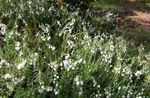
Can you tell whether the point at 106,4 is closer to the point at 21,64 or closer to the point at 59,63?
the point at 59,63

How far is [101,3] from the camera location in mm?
14891

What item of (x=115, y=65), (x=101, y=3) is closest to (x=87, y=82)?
(x=115, y=65)

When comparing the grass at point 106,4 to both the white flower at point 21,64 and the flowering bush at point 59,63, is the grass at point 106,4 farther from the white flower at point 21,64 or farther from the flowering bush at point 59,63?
the white flower at point 21,64

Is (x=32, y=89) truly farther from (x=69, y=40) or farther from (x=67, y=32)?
(x=67, y=32)

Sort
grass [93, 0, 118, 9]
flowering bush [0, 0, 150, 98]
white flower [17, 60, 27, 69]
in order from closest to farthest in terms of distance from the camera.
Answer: white flower [17, 60, 27, 69]
flowering bush [0, 0, 150, 98]
grass [93, 0, 118, 9]

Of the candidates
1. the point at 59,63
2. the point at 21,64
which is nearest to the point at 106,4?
the point at 59,63

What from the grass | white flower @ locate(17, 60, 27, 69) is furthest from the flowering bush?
the grass

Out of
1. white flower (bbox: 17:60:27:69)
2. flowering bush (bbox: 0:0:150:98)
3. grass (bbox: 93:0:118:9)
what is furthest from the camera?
grass (bbox: 93:0:118:9)

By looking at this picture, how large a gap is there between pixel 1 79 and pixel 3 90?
0.96 feet

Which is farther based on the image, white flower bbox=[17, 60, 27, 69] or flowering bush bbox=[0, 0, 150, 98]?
flowering bush bbox=[0, 0, 150, 98]

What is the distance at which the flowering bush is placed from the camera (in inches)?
237

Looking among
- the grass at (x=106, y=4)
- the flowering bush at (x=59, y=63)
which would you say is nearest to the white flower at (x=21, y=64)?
the flowering bush at (x=59, y=63)

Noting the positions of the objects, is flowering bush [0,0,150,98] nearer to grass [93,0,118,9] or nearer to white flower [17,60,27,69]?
white flower [17,60,27,69]

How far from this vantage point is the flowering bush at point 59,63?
6.02 m
